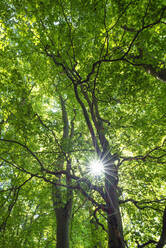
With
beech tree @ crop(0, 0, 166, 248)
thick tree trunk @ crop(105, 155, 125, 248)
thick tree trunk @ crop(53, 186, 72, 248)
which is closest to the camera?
thick tree trunk @ crop(105, 155, 125, 248)

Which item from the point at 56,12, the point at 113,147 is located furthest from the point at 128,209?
the point at 56,12

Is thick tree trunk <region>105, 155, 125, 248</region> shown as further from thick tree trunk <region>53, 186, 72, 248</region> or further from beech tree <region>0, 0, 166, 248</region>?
thick tree trunk <region>53, 186, 72, 248</region>

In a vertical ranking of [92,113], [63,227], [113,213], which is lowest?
[63,227]

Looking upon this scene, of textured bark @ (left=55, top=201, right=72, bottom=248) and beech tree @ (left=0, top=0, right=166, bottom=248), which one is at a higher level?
beech tree @ (left=0, top=0, right=166, bottom=248)

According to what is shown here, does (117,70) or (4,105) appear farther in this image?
(117,70)

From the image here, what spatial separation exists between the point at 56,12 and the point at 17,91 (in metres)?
2.77

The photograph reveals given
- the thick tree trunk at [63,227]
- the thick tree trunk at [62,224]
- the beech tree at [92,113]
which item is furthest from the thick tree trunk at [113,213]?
the thick tree trunk at [63,227]

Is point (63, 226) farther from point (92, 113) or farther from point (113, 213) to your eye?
point (92, 113)

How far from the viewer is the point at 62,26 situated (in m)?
4.10

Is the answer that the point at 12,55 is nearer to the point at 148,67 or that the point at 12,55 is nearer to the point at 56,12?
the point at 56,12

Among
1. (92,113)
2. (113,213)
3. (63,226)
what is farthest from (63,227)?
(92,113)

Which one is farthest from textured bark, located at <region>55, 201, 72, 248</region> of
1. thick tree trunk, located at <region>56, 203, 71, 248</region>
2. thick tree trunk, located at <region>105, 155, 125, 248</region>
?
thick tree trunk, located at <region>105, 155, 125, 248</region>

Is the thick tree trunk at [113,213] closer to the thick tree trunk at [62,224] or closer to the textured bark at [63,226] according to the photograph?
the thick tree trunk at [62,224]

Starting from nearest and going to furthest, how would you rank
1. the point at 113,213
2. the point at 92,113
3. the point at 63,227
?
the point at 113,213
the point at 92,113
the point at 63,227
